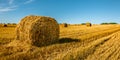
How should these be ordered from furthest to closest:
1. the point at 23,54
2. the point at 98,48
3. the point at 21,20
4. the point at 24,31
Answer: the point at 21,20 → the point at 24,31 → the point at 98,48 → the point at 23,54

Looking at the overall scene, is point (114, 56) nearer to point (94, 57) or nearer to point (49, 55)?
point (94, 57)

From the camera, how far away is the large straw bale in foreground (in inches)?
394

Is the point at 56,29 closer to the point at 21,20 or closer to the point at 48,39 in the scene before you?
the point at 48,39

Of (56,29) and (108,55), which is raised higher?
(56,29)

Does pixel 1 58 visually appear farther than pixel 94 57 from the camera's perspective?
No

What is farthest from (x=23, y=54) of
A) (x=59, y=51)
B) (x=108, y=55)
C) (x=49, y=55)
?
(x=108, y=55)

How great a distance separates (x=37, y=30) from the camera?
10094 millimetres

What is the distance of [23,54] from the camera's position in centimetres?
799

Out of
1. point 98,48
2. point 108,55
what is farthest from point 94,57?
point 98,48

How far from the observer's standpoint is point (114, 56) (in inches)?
330

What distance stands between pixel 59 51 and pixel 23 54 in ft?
5.48

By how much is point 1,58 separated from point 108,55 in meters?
4.10

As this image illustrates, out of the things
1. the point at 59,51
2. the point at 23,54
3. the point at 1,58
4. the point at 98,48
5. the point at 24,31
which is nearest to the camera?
the point at 1,58

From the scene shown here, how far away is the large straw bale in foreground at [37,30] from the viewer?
10.0 m
